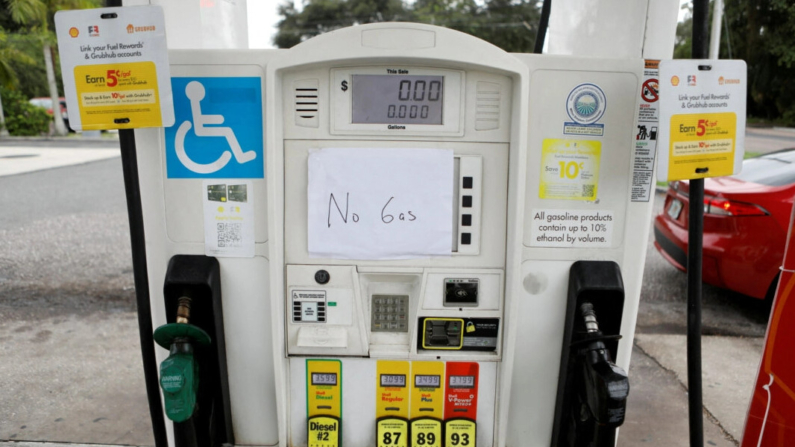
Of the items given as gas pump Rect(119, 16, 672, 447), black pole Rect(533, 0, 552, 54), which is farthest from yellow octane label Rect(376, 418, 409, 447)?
black pole Rect(533, 0, 552, 54)

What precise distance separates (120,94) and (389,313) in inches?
39.8

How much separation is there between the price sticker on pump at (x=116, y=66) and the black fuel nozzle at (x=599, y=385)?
1367 mm

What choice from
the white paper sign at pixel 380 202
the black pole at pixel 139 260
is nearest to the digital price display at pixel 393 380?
the white paper sign at pixel 380 202

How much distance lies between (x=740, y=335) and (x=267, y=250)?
12.8 feet

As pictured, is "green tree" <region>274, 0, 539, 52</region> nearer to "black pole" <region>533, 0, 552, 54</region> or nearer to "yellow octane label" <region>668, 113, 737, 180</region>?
"black pole" <region>533, 0, 552, 54</region>

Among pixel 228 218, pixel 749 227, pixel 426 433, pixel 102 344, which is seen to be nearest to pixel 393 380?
pixel 426 433

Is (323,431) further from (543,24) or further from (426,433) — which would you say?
(543,24)

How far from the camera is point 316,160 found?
5.65 ft

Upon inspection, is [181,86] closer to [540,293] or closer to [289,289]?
[289,289]

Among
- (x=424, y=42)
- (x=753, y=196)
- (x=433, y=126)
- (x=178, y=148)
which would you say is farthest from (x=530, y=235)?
(x=753, y=196)

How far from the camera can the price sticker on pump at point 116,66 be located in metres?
1.64

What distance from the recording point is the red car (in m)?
4.16

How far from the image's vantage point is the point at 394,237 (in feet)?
5.80

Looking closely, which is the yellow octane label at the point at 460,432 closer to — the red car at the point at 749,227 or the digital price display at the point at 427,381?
the digital price display at the point at 427,381
